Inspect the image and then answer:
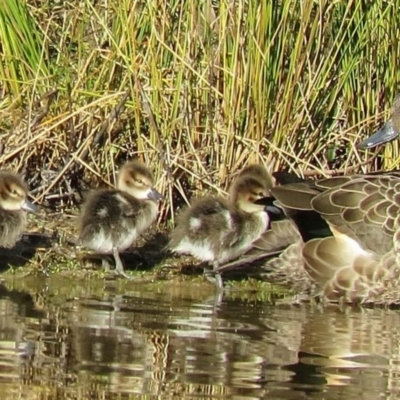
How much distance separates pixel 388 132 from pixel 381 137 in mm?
54

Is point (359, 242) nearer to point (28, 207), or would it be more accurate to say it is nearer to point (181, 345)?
point (181, 345)

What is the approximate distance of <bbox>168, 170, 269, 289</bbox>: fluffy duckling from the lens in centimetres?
742

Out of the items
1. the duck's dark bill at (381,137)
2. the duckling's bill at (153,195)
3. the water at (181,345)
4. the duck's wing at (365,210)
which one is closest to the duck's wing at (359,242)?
the duck's wing at (365,210)

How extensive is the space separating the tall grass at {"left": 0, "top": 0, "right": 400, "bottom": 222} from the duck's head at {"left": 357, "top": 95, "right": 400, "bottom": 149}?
229 mm

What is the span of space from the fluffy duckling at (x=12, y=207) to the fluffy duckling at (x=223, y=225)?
817mm

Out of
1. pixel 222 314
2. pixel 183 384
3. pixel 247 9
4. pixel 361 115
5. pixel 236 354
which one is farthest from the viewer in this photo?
pixel 361 115

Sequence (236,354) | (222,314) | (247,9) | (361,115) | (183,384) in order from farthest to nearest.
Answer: (361,115)
(247,9)
(222,314)
(236,354)
(183,384)

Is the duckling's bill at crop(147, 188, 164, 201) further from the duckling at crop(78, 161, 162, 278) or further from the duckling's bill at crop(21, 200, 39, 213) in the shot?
the duckling's bill at crop(21, 200, 39, 213)

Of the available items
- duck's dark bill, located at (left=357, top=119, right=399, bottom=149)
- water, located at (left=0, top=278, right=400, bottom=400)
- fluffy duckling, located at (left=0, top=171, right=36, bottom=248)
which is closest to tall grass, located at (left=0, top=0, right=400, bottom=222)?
duck's dark bill, located at (left=357, top=119, right=399, bottom=149)

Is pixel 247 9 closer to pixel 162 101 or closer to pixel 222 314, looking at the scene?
pixel 162 101

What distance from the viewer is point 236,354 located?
5.76 m

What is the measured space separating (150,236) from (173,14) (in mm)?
1276

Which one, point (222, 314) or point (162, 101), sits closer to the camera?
point (222, 314)

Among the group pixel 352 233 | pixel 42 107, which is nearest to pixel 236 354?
pixel 352 233
